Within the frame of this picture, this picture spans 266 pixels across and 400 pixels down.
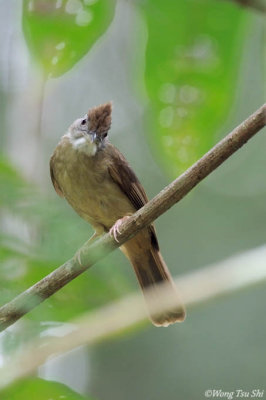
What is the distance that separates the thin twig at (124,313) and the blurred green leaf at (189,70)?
38cm

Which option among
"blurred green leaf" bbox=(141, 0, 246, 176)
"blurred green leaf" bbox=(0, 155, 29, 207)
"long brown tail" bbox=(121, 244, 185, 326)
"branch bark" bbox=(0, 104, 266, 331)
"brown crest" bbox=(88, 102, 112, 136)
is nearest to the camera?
"blurred green leaf" bbox=(0, 155, 29, 207)

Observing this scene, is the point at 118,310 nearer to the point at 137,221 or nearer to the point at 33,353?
the point at 137,221

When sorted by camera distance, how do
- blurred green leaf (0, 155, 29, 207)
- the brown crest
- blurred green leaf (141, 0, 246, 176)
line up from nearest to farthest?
blurred green leaf (0, 155, 29, 207) < blurred green leaf (141, 0, 246, 176) < the brown crest

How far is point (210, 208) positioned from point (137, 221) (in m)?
4.96

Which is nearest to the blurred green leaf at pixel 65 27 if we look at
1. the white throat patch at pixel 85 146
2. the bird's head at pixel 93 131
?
the bird's head at pixel 93 131

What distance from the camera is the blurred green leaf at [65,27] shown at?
1.14 m

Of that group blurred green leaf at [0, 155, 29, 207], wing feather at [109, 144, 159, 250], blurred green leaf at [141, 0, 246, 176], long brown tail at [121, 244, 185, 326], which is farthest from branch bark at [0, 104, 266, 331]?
long brown tail at [121, 244, 185, 326]

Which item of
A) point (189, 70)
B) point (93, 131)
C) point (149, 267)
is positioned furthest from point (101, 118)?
point (189, 70)

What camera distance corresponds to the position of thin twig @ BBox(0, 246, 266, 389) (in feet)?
3.76

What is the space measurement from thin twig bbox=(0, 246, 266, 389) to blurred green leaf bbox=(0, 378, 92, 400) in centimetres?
3

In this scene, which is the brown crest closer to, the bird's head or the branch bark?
the bird's head

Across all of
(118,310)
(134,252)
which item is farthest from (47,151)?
(118,310)

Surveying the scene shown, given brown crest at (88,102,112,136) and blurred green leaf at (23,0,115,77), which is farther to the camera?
brown crest at (88,102,112,136)

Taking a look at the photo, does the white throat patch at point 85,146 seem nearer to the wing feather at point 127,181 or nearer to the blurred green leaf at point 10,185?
the wing feather at point 127,181
